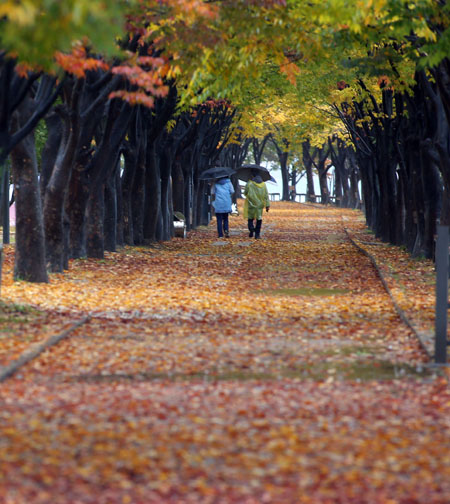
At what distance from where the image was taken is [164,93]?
12352 millimetres

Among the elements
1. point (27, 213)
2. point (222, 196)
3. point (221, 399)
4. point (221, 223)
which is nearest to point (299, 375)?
point (221, 399)

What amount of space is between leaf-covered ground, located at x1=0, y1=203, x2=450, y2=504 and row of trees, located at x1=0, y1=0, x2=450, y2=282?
93.7 inches

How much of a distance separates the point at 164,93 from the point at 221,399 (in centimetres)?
584

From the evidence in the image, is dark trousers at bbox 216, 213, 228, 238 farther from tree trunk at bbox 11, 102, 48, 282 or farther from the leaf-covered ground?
tree trunk at bbox 11, 102, 48, 282

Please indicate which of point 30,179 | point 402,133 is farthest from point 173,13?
point 402,133

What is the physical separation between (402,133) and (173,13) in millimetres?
10986

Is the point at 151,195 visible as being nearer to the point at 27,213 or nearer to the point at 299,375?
the point at 27,213

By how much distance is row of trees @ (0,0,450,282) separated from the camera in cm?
1133

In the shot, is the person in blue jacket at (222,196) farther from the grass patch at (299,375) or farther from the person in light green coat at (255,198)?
the grass patch at (299,375)

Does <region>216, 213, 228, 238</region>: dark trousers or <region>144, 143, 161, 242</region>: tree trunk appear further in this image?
<region>216, 213, 228, 238</region>: dark trousers

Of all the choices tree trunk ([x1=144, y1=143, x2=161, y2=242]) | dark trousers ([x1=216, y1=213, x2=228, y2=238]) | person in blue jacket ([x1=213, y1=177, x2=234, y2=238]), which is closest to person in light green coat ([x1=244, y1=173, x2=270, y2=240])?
person in blue jacket ([x1=213, y1=177, x2=234, y2=238])

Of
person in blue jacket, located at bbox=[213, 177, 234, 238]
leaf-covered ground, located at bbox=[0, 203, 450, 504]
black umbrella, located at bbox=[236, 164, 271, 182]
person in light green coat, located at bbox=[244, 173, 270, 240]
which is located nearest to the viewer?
leaf-covered ground, located at bbox=[0, 203, 450, 504]

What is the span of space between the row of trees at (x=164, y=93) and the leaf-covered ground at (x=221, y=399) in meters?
2.38

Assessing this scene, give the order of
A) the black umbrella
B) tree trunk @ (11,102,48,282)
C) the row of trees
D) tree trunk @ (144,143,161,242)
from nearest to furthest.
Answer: the row of trees → tree trunk @ (11,102,48,282) → tree trunk @ (144,143,161,242) → the black umbrella
